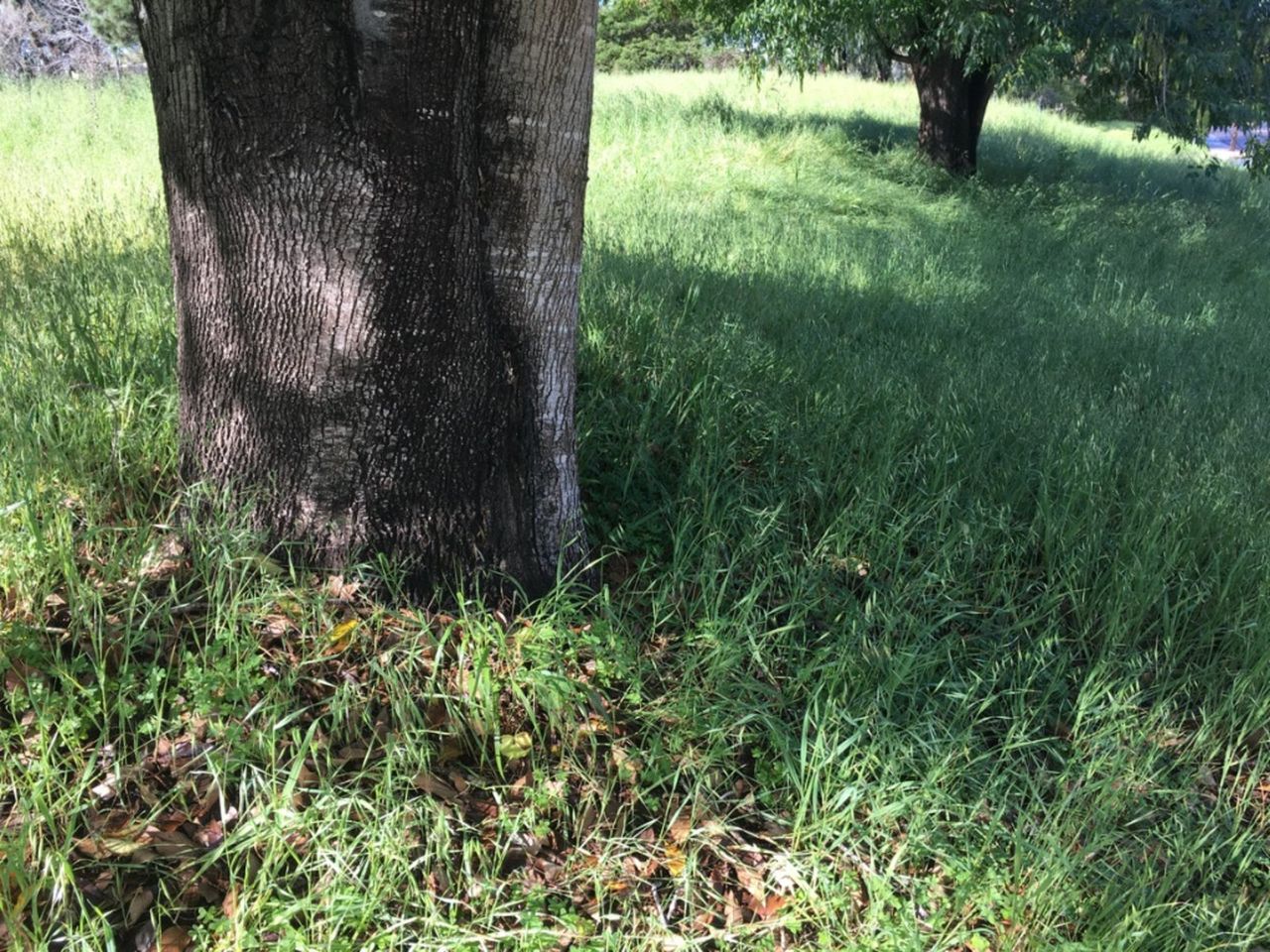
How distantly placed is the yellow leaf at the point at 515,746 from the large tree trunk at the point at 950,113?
1178cm

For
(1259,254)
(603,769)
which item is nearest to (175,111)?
(603,769)

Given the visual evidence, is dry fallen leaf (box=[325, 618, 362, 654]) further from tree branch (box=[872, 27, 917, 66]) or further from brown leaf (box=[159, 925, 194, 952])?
tree branch (box=[872, 27, 917, 66])

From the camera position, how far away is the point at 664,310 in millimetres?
4570

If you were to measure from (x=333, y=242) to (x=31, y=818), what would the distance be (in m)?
1.39

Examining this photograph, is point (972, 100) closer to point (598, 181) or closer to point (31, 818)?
point (598, 181)

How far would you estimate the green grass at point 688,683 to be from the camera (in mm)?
1828

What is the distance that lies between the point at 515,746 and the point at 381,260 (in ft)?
4.14

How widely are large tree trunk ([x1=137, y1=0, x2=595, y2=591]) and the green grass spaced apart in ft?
0.88

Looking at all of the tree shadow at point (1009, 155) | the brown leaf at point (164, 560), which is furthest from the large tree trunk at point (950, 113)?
the brown leaf at point (164, 560)

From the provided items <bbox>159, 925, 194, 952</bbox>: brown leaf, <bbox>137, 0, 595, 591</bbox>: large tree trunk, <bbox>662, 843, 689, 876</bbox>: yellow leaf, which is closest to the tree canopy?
<bbox>137, 0, 595, 591</bbox>: large tree trunk

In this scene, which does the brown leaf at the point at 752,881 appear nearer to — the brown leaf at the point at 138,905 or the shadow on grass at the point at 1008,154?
the brown leaf at the point at 138,905

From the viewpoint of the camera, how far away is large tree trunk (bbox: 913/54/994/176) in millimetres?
11734

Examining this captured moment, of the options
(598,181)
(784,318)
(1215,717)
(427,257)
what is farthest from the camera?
(598,181)

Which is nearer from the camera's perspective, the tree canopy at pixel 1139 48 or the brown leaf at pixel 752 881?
the brown leaf at pixel 752 881
